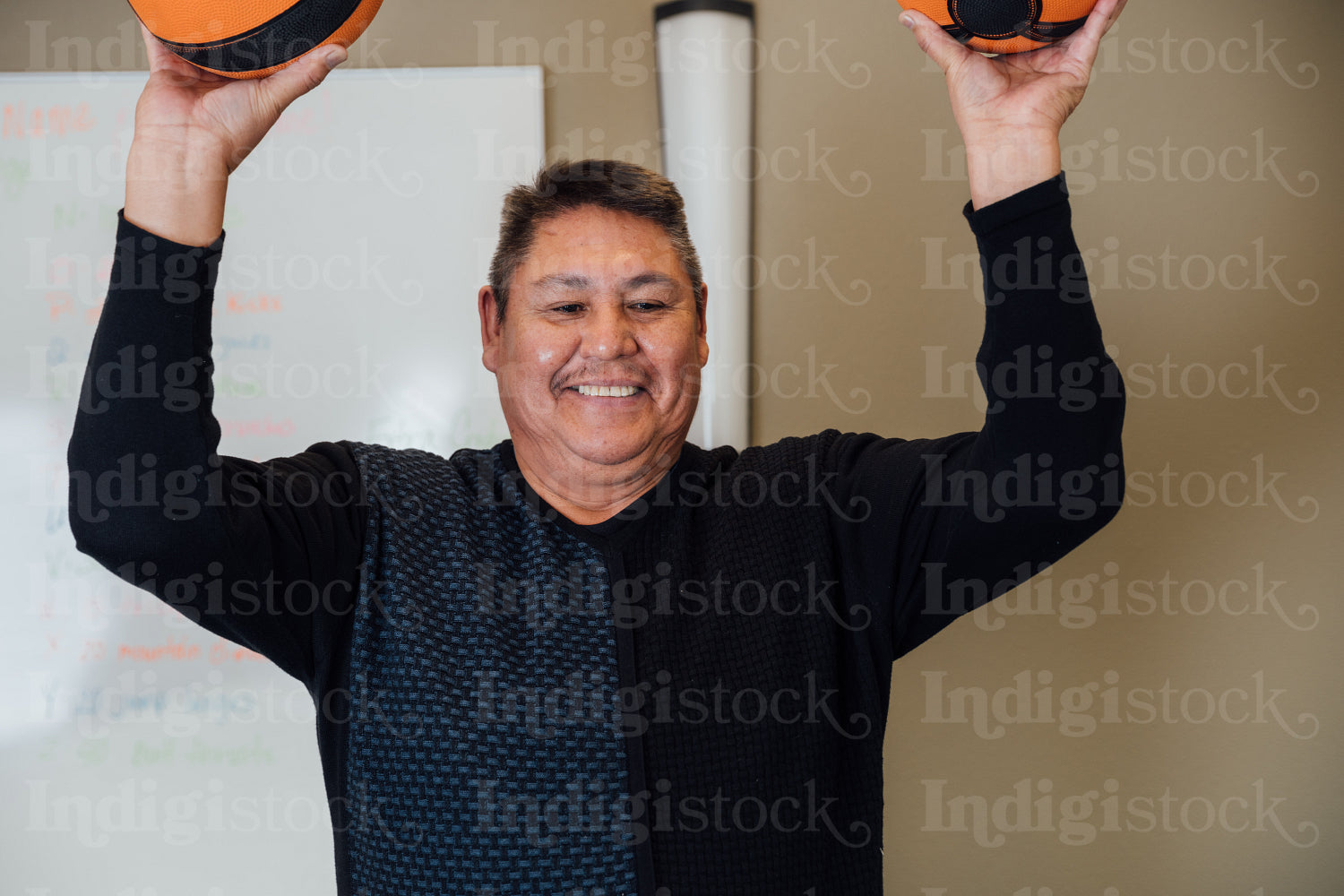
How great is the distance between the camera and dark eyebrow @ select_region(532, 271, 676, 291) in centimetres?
118

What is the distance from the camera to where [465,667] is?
A: 1.06 metres

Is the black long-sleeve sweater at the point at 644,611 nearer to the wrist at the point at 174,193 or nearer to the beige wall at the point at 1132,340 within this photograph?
the wrist at the point at 174,193

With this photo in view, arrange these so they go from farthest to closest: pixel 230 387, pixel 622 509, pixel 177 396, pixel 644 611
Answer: pixel 230 387, pixel 622 509, pixel 644 611, pixel 177 396

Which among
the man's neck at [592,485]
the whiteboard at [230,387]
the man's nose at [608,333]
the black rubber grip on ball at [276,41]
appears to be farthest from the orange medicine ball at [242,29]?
the whiteboard at [230,387]

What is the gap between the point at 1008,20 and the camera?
3.24 feet

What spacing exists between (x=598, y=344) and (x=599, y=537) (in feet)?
0.71

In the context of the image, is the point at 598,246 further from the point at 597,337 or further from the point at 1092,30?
the point at 1092,30

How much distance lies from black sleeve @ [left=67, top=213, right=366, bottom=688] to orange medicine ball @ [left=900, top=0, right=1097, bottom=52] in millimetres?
732

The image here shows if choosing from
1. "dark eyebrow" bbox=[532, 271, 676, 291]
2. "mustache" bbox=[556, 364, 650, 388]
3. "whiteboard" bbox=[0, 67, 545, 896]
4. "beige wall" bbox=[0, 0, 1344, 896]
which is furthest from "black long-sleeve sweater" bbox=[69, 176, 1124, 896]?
"beige wall" bbox=[0, 0, 1344, 896]

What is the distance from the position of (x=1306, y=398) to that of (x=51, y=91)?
245cm

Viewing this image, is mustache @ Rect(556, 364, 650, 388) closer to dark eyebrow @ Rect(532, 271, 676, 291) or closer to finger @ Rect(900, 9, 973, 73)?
dark eyebrow @ Rect(532, 271, 676, 291)

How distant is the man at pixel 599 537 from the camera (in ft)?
3.02

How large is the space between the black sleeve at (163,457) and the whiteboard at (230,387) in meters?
0.97

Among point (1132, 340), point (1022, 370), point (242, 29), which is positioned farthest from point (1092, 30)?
point (1132, 340)
